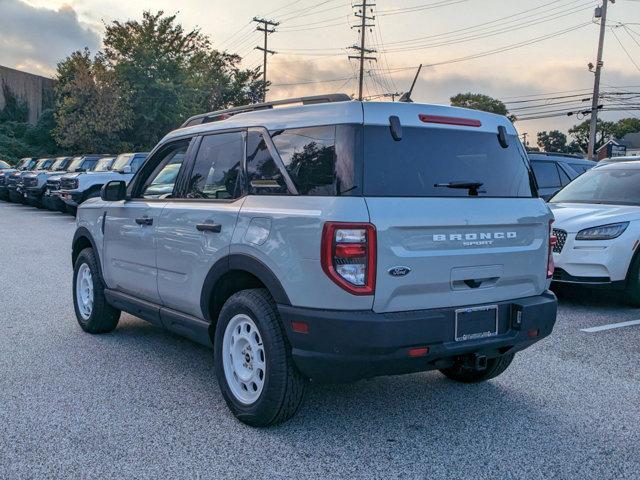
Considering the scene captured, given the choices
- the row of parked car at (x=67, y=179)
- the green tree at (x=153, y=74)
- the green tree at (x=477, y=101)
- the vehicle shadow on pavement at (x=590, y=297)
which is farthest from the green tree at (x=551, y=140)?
the vehicle shadow on pavement at (x=590, y=297)

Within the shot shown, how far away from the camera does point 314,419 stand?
13.9 ft

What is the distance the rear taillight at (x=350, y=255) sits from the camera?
352 cm

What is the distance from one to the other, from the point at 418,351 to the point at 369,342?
32 centimetres

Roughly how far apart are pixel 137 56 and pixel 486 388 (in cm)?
3818

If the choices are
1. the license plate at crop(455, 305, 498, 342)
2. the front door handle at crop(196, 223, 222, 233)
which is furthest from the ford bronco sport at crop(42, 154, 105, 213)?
the license plate at crop(455, 305, 498, 342)

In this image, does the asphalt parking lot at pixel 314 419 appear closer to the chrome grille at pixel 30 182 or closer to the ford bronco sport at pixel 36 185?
the ford bronco sport at pixel 36 185

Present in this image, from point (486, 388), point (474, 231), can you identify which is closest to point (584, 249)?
point (486, 388)

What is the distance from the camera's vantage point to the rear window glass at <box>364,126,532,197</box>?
3.77 m

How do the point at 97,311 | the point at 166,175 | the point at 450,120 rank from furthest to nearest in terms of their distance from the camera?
1. the point at 97,311
2. the point at 166,175
3. the point at 450,120

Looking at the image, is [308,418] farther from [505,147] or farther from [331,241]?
[505,147]

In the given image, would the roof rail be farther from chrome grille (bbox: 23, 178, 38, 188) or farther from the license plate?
chrome grille (bbox: 23, 178, 38, 188)

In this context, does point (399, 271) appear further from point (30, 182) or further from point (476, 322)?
point (30, 182)

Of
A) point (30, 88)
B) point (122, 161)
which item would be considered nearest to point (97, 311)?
point (122, 161)

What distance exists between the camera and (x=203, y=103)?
→ 49.1 metres
